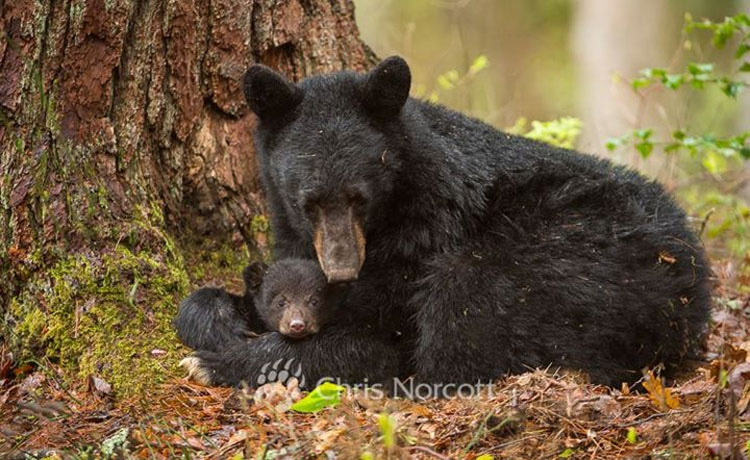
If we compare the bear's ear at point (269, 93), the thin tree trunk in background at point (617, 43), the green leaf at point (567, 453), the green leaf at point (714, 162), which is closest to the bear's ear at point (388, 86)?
the bear's ear at point (269, 93)

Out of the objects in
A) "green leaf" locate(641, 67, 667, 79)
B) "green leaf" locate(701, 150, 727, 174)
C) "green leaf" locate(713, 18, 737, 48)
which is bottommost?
"green leaf" locate(701, 150, 727, 174)

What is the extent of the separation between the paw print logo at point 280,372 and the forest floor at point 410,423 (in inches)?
9.3

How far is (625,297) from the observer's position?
4961 mm

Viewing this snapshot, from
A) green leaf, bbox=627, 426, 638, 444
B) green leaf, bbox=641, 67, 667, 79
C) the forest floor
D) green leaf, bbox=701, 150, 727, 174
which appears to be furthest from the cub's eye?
green leaf, bbox=701, 150, 727, 174

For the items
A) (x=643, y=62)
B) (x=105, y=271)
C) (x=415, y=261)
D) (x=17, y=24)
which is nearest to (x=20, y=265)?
(x=105, y=271)

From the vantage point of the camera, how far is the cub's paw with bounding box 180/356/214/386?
5117 mm

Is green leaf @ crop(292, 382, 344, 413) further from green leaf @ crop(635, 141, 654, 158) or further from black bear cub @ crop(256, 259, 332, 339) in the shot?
green leaf @ crop(635, 141, 654, 158)

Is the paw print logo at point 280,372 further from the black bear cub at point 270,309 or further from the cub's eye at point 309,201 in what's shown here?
the cub's eye at point 309,201

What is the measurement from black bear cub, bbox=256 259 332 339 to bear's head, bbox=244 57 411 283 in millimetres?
259

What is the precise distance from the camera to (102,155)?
5469 millimetres

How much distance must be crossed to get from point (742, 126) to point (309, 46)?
14.4 metres

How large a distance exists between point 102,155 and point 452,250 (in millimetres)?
2296

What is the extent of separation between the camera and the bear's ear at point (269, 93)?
5035mm

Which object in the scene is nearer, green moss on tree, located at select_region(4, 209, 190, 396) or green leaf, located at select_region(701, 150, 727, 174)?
green moss on tree, located at select_region(4, 209, 190, 396)
